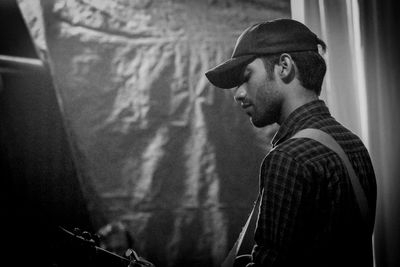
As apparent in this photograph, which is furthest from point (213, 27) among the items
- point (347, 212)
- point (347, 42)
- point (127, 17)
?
point (347, 212)

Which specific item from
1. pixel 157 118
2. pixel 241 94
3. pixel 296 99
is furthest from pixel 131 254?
pixel 296 99

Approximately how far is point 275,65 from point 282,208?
1.46 ft

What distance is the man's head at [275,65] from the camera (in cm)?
111

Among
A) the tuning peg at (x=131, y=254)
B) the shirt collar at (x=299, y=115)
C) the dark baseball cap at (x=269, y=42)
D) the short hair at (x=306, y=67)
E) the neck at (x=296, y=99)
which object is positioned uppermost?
the dark baseball cap at (x=269, y=42)

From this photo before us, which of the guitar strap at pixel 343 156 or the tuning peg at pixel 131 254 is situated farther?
the tuning peg at pixel 131 254

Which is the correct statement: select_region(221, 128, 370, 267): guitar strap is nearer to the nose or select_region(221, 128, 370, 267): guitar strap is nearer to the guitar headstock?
the nose

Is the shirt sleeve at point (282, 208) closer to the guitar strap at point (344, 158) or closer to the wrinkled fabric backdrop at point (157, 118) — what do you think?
the guitar strap at point (344, 158)

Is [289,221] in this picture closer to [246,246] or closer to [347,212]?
[347,212]

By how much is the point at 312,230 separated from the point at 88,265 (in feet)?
2.64

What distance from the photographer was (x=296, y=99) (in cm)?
110

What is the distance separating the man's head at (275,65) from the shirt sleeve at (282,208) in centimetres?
26

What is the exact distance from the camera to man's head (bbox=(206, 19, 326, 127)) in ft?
3.64

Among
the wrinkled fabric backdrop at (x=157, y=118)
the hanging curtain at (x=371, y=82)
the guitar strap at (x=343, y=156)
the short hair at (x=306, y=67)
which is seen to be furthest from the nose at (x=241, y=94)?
the hanging curtain at (x=371, y=82)

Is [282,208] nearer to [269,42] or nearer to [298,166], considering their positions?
[298,166]
